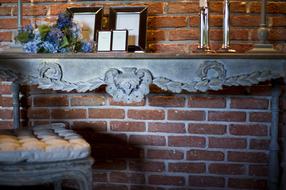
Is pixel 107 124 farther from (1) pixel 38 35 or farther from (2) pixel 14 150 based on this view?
(2) pixel 14 150

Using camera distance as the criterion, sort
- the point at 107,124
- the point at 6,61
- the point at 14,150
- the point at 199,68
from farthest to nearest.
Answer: the point at 107,124 < the point at 6,61 < the point at 199,68 < the point at 14,150

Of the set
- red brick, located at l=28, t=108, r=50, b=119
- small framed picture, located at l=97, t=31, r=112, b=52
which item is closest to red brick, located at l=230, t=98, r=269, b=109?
small framed picture, located at l=97, t=31, r=112, b=52

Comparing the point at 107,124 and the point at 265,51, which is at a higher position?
the point at 265,51

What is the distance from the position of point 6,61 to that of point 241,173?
1.20m

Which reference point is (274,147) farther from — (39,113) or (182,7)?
(39,113)

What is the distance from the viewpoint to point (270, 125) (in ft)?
6.12

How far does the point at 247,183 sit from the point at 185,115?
45cm

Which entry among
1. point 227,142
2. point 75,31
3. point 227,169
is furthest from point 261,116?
point 75,31

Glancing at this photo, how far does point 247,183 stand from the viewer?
6.29 ft

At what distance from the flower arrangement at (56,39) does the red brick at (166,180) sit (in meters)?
0.75

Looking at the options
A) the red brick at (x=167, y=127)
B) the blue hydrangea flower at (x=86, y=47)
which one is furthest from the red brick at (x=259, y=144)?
the blue hydrangea flower at (x=86, y=47)

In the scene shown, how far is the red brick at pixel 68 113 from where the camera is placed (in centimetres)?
199

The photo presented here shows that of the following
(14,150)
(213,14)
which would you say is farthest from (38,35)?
(213,14)

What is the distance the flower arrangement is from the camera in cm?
157
